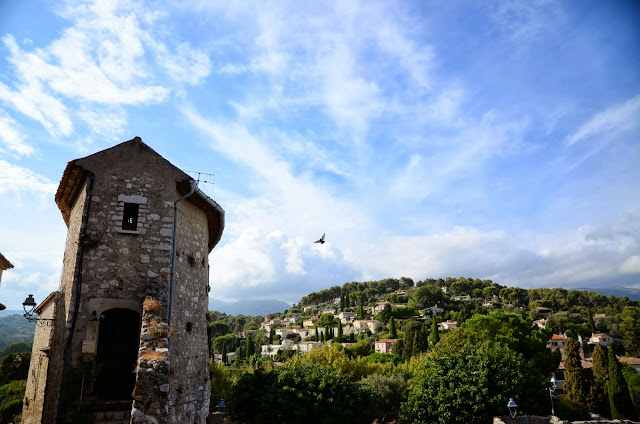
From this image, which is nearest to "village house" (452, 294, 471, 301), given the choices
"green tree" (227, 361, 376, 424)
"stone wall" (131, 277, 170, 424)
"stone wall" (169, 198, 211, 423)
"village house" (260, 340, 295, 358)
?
"village house" (260, 340, 295, 358)

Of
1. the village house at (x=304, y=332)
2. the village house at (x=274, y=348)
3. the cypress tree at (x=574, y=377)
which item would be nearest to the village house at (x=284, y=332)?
the village house at (x=304, y=332)

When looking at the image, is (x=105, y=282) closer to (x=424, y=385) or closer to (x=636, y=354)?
(x=424, y=385)

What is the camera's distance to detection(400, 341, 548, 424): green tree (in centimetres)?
1925

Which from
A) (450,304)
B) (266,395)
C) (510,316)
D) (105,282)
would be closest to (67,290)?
(105,282)

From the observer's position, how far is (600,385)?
126 ft

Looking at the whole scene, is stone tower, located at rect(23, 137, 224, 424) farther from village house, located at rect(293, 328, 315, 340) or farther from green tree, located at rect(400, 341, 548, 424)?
village house, located at rect(293, 328, 315, 340)

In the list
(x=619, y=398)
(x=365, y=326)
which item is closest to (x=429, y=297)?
(x=365, y=326)

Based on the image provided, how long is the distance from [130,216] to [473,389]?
56.2 feet

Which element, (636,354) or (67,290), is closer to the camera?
(67,290)

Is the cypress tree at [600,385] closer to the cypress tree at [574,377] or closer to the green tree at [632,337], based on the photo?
the cypress tree at [574,377]

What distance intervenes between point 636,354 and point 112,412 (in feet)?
312

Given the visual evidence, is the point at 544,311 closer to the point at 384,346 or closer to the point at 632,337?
the point at 632,337

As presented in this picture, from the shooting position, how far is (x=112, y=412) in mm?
9484

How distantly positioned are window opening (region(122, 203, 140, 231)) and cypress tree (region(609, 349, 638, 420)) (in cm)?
4255
